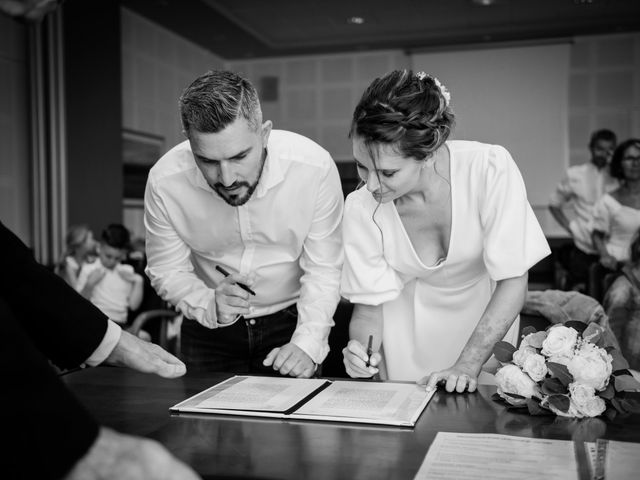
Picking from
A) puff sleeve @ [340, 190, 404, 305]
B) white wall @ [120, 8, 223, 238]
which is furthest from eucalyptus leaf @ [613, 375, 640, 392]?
white wall @ [120, 8, 223, 238]

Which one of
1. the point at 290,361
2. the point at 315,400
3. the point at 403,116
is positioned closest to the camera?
the point at 315,400

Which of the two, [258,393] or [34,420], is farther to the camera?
[258,393]

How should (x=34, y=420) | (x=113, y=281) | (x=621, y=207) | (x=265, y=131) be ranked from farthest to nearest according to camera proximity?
(x=621, y=207), (x=113, y=281), (x=265, y=131), (x=34, y=420)

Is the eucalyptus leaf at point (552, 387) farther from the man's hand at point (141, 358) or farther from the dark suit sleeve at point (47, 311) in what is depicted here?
the dark suit sleeve at point (47, 311)

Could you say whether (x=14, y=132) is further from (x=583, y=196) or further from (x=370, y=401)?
(x=370, y=401)

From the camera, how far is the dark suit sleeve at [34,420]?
0.68 metres

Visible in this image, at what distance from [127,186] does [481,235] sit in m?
7.24

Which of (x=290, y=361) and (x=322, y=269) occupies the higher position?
(x=322, y=269)

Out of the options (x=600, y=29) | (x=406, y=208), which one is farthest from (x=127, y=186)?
(x=406, y=208)

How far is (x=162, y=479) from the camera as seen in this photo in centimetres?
70

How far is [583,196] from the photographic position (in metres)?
6.16

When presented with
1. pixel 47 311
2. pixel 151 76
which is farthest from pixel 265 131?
pixel 151 76

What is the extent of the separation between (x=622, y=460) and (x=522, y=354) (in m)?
0.37

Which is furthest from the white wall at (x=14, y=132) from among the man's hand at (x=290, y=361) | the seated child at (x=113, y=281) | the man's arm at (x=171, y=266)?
the man's hand at (x=290, y=361)
